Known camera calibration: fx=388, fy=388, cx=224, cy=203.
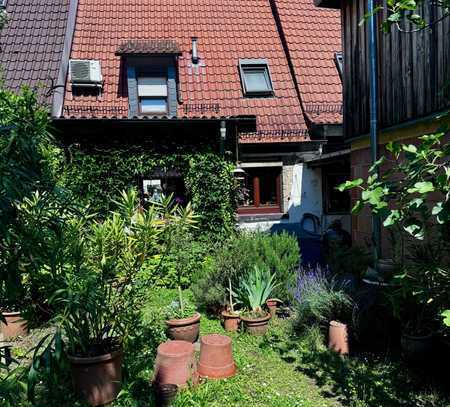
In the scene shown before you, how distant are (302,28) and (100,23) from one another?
20.1 ft

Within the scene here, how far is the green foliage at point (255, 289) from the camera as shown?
5.11m

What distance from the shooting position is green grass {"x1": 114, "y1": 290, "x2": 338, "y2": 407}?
332 cm

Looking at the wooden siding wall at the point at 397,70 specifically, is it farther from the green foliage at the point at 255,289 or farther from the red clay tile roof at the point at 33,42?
the red clay tile roof at the point at 33,42

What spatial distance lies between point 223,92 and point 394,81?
5888 mm

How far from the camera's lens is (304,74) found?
36.2 feet

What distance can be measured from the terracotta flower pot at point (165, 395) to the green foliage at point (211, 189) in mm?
4988

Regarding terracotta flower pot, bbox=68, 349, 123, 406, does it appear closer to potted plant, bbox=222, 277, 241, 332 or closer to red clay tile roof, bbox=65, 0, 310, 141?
potted plant, bbox=222, 277, 241, 332

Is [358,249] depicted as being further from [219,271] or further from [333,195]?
[333,195]

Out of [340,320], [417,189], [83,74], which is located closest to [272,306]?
[340,320]

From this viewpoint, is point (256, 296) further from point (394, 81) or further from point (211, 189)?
point (211, 189)

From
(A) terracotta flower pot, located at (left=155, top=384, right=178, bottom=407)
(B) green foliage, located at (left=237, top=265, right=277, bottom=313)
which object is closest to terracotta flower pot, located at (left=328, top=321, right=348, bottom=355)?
(B) green foliage, located at (left=237, top=265, right=277, bottom=313)

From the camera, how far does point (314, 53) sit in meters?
11.6

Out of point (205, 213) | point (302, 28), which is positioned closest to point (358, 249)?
point (205, 213)

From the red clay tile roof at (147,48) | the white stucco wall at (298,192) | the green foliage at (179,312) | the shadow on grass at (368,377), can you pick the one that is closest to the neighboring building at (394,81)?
the shadow on grass at (368,377)
